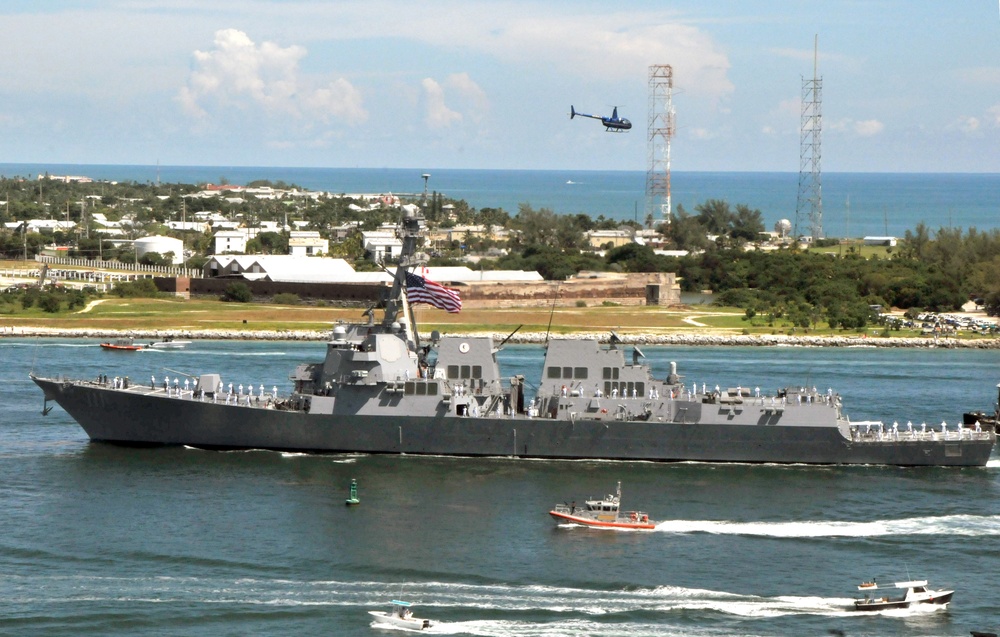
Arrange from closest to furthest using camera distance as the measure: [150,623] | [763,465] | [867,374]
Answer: [150,623], [763,465], [867,374]

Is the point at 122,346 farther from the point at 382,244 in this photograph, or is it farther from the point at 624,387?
the point at 382,244

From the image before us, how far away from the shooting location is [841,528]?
3728cm

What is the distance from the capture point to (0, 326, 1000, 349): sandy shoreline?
81.2 metres

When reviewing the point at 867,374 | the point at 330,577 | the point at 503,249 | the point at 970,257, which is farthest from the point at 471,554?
the point at 503,249

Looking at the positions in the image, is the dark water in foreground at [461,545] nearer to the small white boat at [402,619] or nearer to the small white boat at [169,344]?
the small white boat at [402,619]

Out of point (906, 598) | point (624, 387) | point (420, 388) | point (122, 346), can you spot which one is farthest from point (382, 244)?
point (906, 598)

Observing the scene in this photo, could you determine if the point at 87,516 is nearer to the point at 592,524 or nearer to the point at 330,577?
the point at 330,577

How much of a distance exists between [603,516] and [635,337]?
152 ft

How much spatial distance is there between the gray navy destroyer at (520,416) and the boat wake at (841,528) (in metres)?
7.00

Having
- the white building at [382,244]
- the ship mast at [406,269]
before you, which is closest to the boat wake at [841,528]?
the ship mast at [406,269]

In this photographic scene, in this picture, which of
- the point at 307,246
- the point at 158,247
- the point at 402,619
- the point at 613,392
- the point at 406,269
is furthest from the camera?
the point at 307,246

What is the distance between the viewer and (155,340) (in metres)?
80.4

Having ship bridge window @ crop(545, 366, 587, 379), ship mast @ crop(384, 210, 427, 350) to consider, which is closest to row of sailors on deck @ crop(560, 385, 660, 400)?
ship bridge window @ crop(545, 366, 587, 379)

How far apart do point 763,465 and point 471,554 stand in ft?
47.1
